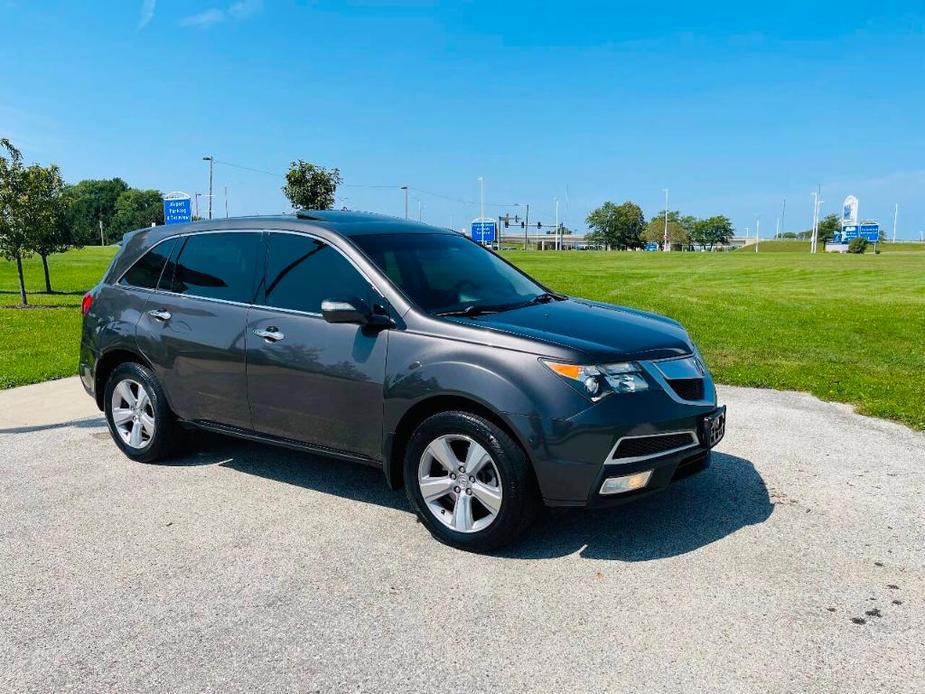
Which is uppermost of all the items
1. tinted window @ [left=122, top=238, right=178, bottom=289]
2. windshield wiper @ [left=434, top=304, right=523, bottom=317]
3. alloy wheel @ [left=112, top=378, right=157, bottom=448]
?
tinted window @ [left=122, top=238, right=178, bottom=289]

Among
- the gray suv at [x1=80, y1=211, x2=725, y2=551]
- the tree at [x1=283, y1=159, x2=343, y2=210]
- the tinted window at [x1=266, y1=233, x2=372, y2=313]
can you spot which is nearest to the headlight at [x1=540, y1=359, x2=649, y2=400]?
the gray suv at [x1=80, y1=211, x2=725, y2=551]

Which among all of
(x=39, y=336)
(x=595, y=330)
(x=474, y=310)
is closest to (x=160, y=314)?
(x=474, y=310)

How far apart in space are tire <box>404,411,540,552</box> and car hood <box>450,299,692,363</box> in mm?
556

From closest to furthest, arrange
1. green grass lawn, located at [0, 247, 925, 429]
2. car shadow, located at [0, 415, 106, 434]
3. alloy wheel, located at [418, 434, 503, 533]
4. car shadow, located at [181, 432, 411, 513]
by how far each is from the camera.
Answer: alloy wheel, located at [418, 434, 503, 533], car shadow, located at [181, 432, 411, 513], car shadow, located at [0, 415, 106, 434], green grass lawn, located at [0, 247, 925, 429]

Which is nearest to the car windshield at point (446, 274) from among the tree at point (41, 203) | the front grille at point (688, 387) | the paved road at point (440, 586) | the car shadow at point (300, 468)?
the front grille at point (688, 387)

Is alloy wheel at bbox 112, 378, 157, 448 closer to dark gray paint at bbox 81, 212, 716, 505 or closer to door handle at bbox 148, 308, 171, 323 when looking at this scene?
dark gray paint at bbox 81, 212, 716, 505

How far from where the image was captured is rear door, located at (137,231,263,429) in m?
4.94

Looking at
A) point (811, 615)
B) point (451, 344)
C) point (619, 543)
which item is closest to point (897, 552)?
point (811, 615)

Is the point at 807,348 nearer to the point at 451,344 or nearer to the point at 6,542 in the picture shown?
the point at 451,344

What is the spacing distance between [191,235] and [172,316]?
0.65 m

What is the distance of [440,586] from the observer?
370 centimetres

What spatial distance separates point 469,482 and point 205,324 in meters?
2.22

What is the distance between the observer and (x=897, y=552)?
4.04 meters

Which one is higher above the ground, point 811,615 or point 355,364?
point 355,364
